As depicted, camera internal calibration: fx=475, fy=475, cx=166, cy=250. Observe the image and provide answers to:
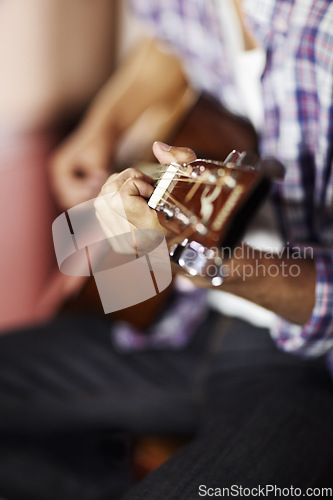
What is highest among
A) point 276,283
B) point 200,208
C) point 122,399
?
point 200,208

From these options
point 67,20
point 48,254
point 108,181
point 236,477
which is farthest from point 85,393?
point 67,20

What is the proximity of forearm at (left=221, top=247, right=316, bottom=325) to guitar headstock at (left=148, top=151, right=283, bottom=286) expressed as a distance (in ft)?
0.11

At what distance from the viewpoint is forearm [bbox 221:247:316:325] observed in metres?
0.52

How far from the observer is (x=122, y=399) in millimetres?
841

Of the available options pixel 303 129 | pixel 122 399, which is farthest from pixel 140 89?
pixel 122 399

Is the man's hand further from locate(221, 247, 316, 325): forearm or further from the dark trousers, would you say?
the dark trousers

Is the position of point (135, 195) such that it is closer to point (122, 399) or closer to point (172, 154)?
point (172, 154)

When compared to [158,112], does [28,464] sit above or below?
below

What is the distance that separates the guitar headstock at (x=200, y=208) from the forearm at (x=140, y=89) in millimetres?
631

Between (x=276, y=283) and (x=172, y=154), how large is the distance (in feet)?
0.67

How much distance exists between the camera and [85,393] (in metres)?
0.85

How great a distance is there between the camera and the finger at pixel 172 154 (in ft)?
1.46

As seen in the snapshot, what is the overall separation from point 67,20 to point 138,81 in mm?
462

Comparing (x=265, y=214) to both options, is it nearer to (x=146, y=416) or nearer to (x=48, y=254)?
(x=146, y=416)
